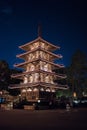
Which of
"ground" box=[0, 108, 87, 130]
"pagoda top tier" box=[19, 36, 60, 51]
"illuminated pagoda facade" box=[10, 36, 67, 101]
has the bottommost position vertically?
"ground" box=[0, 108, 87, 130]

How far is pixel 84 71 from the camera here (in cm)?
6712

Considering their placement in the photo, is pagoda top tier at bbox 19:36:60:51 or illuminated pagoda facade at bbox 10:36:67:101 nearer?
illuminated pagoda facade at bbox 10:36:67:101

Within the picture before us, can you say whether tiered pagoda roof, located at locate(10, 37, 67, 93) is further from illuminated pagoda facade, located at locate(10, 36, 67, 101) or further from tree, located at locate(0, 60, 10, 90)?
tree, located at locate(0, 60, 10, 90)

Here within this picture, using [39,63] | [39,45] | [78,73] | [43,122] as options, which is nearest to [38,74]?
[39,63]

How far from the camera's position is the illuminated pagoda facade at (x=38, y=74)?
5962cm

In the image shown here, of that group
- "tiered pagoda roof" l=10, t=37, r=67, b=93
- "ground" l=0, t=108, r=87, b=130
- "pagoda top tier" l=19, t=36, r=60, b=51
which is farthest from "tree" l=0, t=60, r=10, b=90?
"ground" l=0, t=108, r=87, b=130

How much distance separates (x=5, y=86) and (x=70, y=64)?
21056 millimetres

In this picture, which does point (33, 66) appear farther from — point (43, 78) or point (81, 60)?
point (81, 60)

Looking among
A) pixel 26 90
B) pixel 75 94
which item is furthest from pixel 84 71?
pixel 26 90

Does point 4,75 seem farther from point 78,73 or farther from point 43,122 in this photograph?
point 43,122

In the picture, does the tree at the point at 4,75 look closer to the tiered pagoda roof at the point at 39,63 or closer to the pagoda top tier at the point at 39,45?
the tiered pagoda roof at the point at 39,63

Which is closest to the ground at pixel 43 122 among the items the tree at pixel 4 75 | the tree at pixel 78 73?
the tree at pixel 78 73

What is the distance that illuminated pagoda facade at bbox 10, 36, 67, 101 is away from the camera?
59.6 meters

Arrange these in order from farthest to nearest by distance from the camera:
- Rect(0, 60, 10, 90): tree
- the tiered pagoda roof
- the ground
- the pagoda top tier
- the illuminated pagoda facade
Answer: Rect(0, 60, 10, 90): tree → the pagoda top tier → the tiered pagoda roof → the illuminated pagoda facade → the ground
